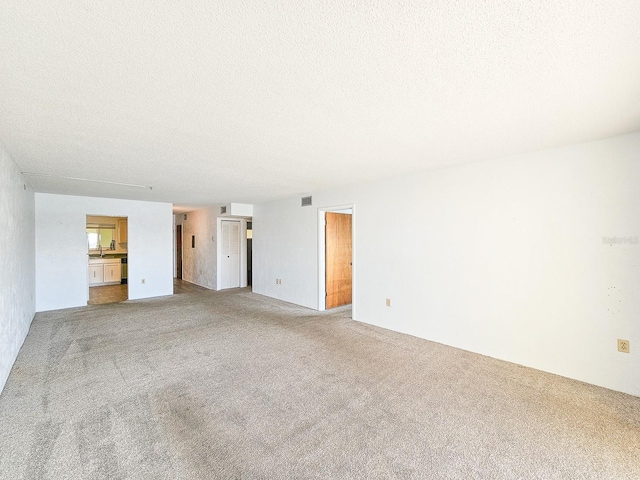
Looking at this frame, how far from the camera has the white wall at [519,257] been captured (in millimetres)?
2559

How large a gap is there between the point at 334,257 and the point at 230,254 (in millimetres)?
3685

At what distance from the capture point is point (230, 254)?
803 cm

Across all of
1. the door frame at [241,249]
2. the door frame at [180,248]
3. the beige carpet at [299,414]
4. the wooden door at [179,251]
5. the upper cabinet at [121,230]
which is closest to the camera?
the beige carpet at [299,414]

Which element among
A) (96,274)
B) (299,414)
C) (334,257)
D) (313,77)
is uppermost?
(313,77)

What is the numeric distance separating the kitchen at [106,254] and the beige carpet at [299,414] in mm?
5403

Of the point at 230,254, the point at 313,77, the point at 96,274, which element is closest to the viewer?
the point at 313,77

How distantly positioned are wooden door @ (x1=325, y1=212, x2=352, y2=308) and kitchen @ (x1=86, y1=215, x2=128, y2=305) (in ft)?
19.5

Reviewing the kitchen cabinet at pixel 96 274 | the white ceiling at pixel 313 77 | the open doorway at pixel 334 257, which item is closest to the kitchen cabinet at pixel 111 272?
the kitchen cabinet at pixel 96 274

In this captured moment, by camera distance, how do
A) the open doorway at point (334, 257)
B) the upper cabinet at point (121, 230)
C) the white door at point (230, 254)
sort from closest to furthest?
the open doorway at point (334, 257) < the white door at point (230, 254) < the upper cabinet at point (121, 230)

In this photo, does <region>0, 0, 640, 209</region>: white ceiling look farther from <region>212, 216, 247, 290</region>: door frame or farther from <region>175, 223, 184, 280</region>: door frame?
<region>175, 223, 184, 280</region>: door frame

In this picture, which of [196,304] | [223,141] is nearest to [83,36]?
[223,141]

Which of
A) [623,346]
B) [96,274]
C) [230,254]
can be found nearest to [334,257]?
[230,254]

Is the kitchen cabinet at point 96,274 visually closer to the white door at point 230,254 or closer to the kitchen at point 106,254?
the kitchen at point 106,254

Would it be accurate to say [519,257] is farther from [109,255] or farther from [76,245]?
[109,255]
